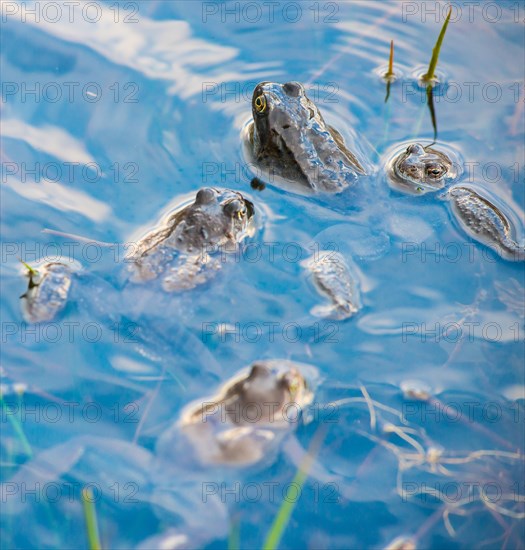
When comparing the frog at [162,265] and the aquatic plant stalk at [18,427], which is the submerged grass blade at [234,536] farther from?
the frog at [162,265]

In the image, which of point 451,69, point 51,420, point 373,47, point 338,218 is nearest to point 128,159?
point 338,218

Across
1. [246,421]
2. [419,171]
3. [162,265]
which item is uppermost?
[419,171]

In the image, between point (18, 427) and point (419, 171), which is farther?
point (419, 171)

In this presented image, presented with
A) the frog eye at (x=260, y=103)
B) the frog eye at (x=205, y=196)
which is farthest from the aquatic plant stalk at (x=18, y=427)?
the frog eye at (x=260, y=103)

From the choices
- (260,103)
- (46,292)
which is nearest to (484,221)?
(260,103)

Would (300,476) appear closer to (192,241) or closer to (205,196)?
(192,241)

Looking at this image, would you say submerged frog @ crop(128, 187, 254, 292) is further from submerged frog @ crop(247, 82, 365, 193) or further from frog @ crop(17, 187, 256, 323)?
submerged frog @ crop(247, 82, 365, 193)
